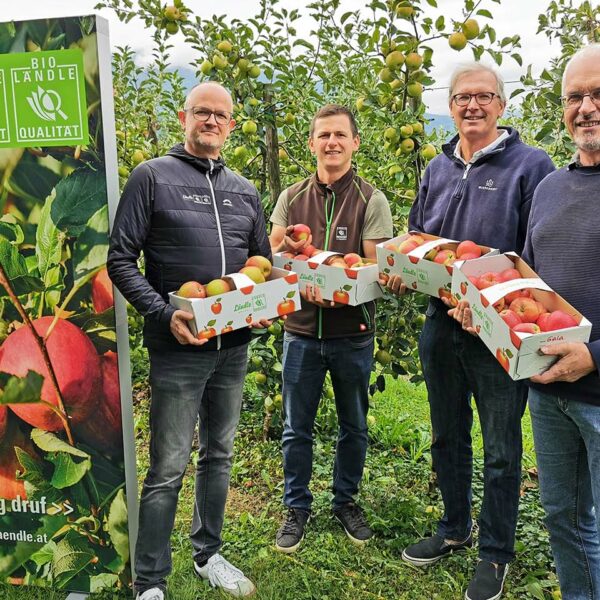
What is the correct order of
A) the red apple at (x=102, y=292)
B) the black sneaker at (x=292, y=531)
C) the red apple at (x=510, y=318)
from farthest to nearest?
the black sneaker at (x=292, y=531), the red apple at (x=102, y=292), the red apple at (x=510, y=318)

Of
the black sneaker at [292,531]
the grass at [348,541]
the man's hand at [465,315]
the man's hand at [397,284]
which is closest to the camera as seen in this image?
the man's hand at [465,315]

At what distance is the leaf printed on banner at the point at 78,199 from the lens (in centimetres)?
213

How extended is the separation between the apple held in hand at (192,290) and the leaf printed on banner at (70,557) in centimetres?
106

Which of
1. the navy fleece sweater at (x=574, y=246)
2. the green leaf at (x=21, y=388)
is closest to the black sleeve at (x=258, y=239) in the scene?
the green leaf at (x=21, y=388)

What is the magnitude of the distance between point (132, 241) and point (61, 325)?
1.39 ft

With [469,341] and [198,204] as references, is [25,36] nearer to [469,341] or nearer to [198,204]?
[198,204]

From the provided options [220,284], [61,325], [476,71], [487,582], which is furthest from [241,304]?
[487,582]

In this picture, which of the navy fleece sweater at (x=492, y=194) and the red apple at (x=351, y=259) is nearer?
the navy fleece sweater at (x=492, y=194)

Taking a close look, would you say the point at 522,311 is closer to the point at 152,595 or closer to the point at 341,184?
the point at 341,184

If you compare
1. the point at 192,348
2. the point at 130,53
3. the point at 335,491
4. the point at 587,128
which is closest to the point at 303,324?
the point at 192,348

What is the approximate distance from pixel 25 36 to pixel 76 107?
287mm

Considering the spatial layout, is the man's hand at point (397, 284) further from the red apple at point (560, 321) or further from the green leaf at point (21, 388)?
the green leaf at point (21, 388)

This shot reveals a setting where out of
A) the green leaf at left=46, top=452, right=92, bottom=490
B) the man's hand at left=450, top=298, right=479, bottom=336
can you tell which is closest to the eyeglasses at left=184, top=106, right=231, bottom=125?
the man's hand at left=450, top=298, right=479, bottom=336

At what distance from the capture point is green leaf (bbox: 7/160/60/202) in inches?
84.4
